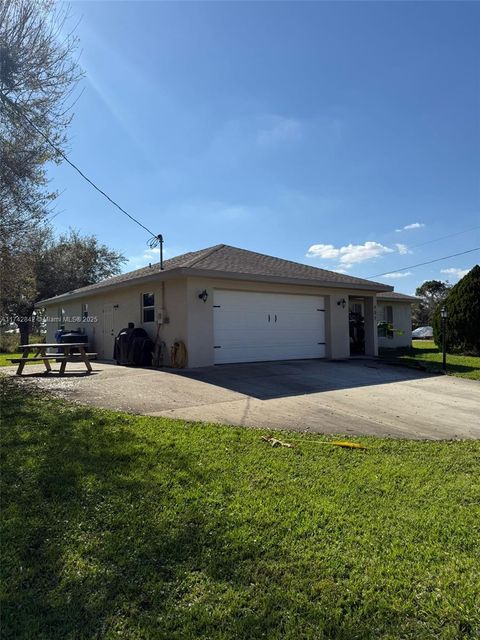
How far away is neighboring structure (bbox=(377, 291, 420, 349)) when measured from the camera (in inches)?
842

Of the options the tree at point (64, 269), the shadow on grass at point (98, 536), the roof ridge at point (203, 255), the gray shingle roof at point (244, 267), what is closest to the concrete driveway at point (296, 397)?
the shadow on grass at point (98, 536)

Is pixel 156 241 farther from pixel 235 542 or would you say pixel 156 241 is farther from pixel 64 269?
pixel 64 269

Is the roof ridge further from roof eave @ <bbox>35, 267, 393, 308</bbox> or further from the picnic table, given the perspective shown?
the picnic table

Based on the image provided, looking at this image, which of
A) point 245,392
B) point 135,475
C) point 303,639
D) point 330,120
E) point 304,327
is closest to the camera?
point 303,639

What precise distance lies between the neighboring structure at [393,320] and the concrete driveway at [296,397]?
1033 cm

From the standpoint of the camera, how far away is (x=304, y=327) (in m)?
13.6

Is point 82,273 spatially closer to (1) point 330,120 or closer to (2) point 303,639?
(1) point 330,120

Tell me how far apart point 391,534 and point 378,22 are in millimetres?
9763

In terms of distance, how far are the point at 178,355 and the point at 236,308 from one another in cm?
224

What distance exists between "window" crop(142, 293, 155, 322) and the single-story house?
1.2 inches

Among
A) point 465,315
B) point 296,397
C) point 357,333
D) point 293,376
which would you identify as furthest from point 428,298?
point 296,397

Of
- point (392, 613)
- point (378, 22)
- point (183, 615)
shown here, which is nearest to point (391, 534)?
point (392, 613)

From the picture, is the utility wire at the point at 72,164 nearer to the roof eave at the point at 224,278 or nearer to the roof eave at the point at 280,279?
the roof eave at the point at 224,278

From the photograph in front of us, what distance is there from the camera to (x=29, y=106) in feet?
25.5
